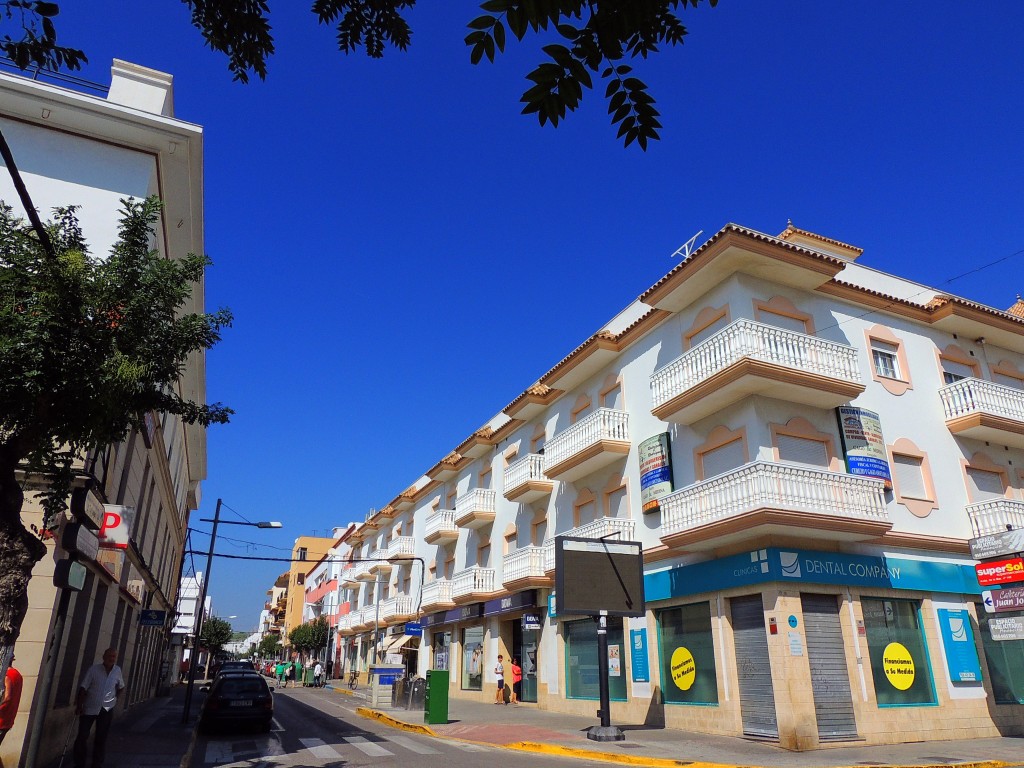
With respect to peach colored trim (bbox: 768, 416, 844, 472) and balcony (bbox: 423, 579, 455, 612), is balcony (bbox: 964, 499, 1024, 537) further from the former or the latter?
balcony (bbox: 423, 579, 455, 612)

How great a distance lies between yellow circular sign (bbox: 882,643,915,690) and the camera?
45.6 ft

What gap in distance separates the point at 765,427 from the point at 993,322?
917 cm

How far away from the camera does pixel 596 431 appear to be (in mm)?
19219

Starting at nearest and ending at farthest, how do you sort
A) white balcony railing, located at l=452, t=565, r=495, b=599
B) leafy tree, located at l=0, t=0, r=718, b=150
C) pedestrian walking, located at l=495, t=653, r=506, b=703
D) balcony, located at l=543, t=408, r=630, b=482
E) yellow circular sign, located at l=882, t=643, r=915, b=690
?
leafy tree, located at l=0, t=0, r=718, b=150
yellow circular sign, located at l=882, t=643, r=915, b=690
balcony, located at l=543, t=408, r=630, b=482
pedestrian walking, located at l=495, t=653, r=506, b=703
white balcony railing, located at l=452, t=565, r=495, b=599

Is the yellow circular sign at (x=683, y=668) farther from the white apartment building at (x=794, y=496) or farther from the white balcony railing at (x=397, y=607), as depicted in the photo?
the white balcony railing at (x=397, y=607)

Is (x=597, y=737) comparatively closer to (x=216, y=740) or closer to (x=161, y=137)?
(x=216, y=740)

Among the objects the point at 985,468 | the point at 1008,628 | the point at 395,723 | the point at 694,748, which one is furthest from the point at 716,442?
the point at 395,723

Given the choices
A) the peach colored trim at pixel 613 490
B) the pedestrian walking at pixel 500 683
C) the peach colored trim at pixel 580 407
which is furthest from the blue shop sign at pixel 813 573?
the pedestrian walking at pixel 500 683

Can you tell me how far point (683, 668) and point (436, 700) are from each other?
6.28 meters

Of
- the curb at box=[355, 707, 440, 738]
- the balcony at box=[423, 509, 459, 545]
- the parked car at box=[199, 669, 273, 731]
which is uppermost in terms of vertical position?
the balcony at box=[423, 509, 459, 545]

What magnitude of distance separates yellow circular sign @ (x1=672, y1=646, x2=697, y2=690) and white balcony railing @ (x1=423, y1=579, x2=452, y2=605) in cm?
1477

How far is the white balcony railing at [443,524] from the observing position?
30719mm

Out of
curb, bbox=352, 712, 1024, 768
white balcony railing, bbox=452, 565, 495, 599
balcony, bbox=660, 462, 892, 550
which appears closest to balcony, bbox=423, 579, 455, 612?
white balcony railing, bbox=452, 565, 495, 599

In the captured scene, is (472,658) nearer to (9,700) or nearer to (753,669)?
(753,669)
